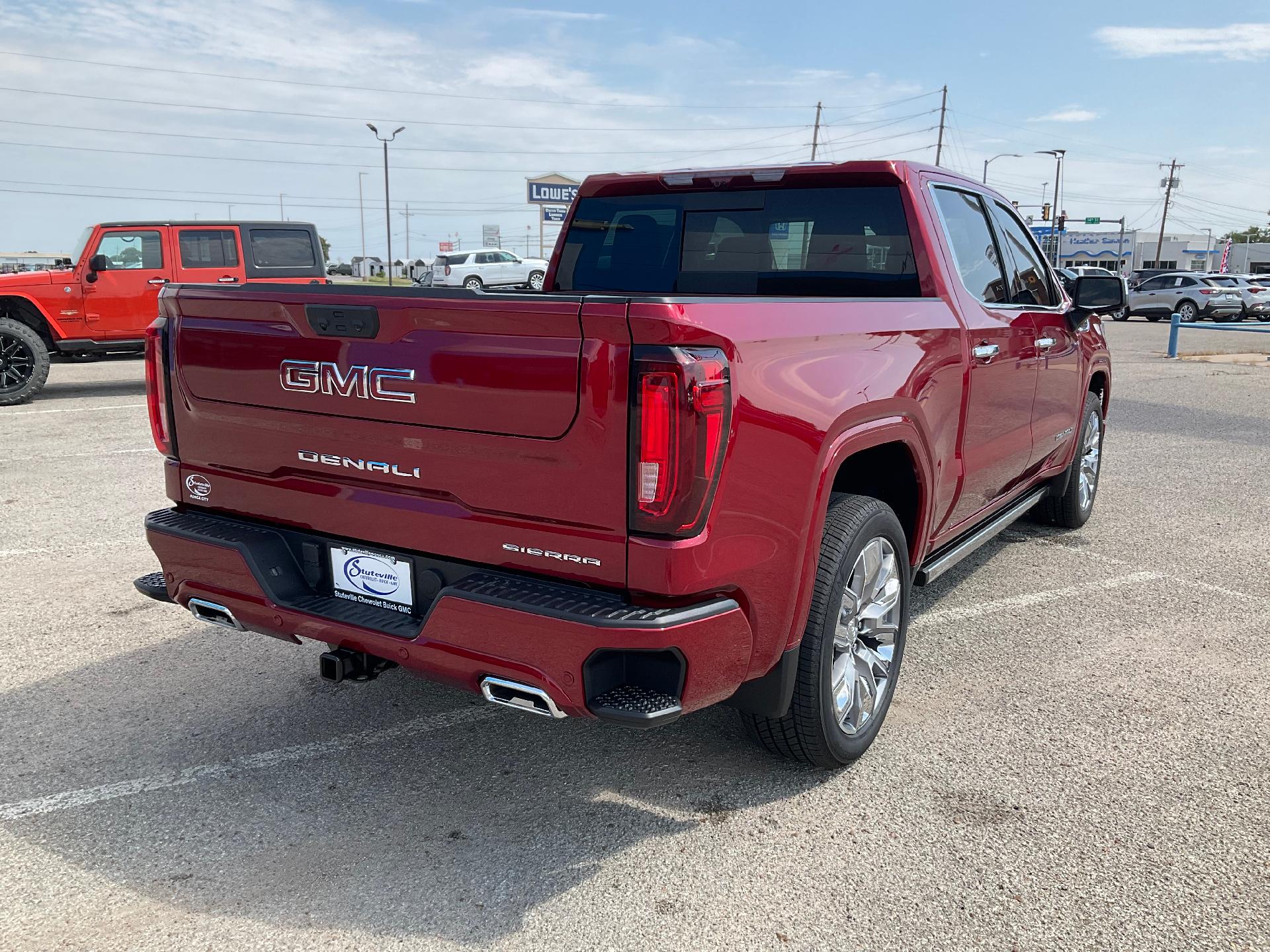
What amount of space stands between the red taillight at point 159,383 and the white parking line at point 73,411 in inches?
345

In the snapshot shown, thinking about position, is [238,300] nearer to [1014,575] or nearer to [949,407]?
[949,407]

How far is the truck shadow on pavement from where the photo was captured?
2.64m

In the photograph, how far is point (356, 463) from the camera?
2.79 metres

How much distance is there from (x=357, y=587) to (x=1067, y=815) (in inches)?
88.3

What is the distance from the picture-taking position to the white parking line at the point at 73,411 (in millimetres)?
10828

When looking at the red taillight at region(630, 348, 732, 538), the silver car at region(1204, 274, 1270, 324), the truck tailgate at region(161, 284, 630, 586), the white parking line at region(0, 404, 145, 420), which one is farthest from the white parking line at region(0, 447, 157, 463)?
the silver car at region(1204, 274, 1270, 324)

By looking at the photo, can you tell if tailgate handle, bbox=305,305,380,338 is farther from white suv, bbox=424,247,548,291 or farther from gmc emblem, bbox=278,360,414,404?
white suv, bbox=424,247,548,291

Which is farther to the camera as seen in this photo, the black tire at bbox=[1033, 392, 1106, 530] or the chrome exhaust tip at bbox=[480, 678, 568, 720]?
the black tire at bbox=[1033, 392, 1106, 530]

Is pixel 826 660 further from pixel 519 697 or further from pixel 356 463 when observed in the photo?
pixel 356 463

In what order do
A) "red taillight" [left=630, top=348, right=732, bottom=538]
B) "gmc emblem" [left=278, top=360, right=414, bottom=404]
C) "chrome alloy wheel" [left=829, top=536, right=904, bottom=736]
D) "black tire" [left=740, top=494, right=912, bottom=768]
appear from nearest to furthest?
"red taillight" [left=630, top=348, right=732, bottom=538] < "gmc emblem" [left=278, top=360, right=414, bottom=404] < "black tire" [left=740, top=494, right=912, bottom=768] < "chrome alloy wheel" [left=829, top=536, right=904, bottom=736]

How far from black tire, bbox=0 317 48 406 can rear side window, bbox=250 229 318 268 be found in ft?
10.0

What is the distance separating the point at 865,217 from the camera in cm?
391

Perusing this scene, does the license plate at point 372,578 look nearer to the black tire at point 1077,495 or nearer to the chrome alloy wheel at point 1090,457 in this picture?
the black tire at point 1077,495

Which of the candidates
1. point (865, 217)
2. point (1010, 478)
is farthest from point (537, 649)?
point (1010, 478)
